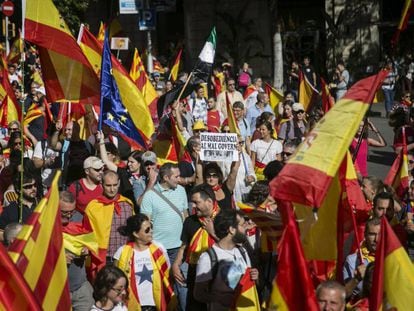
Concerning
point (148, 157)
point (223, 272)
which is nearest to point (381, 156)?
point (148, 157)

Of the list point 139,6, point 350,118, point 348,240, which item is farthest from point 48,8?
point 139,6

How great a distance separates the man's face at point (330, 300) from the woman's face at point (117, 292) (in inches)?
58.1

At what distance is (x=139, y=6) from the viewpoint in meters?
22.8

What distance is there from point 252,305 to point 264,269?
1122 millimetres

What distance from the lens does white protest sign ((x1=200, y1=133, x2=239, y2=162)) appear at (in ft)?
38.1

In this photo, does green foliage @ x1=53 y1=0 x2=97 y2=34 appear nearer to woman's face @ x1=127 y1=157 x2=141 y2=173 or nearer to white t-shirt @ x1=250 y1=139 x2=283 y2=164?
white t-shirt @ x1=250 y1=139 x2=283 y2=164

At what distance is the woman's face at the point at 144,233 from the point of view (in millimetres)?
8586

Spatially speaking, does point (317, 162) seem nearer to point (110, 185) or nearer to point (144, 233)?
point (144, 233)

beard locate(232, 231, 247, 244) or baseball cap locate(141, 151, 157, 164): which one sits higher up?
baseball cap locate(141, 151, 157, 164)

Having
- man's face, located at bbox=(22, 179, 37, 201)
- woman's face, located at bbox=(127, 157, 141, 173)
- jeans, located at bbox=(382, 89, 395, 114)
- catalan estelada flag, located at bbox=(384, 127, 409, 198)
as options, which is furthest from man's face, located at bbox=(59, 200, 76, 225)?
jeans, located at bbox=(382, 89, 395, 114)

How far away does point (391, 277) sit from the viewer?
646 cm

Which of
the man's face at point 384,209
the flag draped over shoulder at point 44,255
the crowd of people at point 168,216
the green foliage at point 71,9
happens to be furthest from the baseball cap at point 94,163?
the green foliage at point 71,9

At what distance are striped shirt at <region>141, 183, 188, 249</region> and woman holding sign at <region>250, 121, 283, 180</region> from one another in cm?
296

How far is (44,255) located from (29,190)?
383 centimetres
